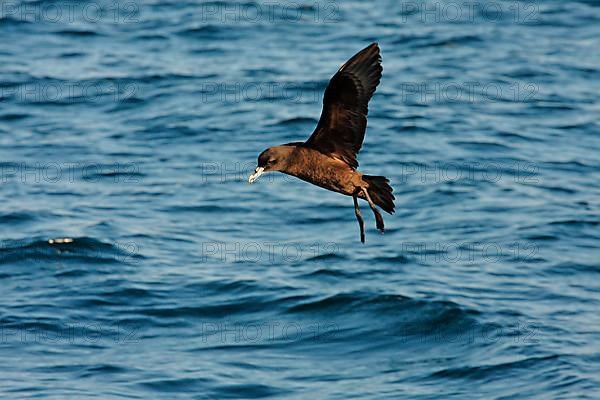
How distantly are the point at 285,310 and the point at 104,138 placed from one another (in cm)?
482

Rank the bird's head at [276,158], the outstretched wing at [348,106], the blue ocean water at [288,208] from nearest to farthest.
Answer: the bird's head at [276,158], the outstretched wing at [348,106], the blue ocean water at [288,208]

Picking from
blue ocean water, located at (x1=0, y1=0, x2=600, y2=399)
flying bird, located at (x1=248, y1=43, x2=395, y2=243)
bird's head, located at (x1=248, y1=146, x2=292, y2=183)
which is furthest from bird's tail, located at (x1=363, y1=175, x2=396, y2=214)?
blue ocean water, located at (x1=0, y1=0, x2=600, y2=399)

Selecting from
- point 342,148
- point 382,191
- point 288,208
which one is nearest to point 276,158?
point 342,148

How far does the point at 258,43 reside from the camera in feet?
61.8

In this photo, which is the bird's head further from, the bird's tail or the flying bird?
the bird's tail

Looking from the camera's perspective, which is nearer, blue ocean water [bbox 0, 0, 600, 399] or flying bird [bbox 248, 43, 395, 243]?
flying bird [bbox 248, 43, 395, 243]

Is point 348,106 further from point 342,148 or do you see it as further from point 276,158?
point 276,158

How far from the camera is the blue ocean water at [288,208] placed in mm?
11711

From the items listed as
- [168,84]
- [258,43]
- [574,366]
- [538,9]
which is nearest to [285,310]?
[574,366]

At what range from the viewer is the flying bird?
320 inches

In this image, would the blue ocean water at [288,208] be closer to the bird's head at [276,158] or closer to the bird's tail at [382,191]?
the bird's tail at [382,191]

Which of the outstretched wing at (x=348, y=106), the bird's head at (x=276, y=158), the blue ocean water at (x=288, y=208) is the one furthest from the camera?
the blue ocean water at (x=288, y=208)

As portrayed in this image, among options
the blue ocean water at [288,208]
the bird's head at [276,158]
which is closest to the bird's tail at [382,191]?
the bird's head at [276,158]

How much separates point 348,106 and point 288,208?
6.13 m
